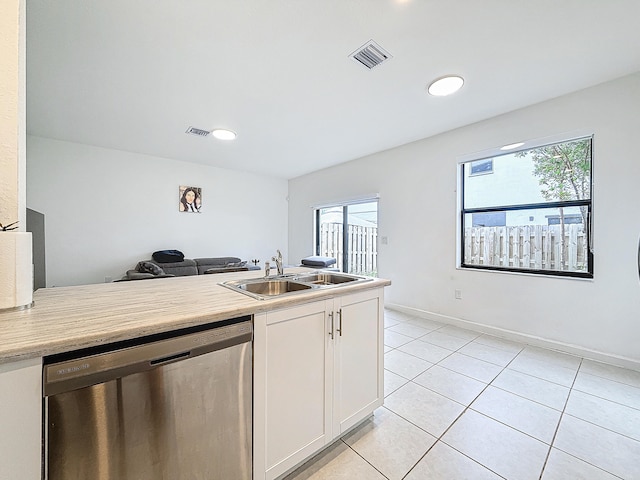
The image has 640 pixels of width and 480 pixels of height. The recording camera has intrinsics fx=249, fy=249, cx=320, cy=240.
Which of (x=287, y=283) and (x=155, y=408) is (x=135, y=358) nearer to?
(x=155, y=408)

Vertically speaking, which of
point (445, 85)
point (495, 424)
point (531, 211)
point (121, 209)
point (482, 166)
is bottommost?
point (495, 424)

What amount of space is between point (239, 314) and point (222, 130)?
124 inches

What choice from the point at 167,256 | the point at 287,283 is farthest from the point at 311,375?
the point at 167,256

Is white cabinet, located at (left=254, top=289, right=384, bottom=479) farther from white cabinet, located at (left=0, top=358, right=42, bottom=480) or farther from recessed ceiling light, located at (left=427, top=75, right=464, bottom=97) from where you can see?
recessed ceiling light, located at (left=427, top=75, right=464, bottom=97)

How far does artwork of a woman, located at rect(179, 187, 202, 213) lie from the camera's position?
193 inches

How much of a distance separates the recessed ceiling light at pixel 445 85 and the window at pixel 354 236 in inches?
88.5

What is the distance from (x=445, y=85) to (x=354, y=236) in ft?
10.3

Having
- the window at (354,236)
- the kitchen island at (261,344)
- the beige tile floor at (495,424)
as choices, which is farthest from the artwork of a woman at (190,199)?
the beige tile floor at (495,424)

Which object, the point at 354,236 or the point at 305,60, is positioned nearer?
the point at 305,60

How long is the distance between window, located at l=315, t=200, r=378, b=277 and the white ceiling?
5.96ft

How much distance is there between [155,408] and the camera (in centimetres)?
87

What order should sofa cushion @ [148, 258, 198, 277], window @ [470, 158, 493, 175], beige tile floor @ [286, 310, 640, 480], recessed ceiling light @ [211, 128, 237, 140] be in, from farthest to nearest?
sofa cushion @ [148, 258, 198, 277] < recessed ceiling light @ [211, 128, 237, 140] < window @ [470, 158, 493, 175] < beige tile floor @ [286, 310, 640, 480]

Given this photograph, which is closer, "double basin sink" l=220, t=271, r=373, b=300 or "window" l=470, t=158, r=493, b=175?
"double basin sink" l=220, t=271, r=373, b=300

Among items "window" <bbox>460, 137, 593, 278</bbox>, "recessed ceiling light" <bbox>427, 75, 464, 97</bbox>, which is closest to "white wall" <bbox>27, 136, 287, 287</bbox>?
"recessed ceiling light" <bbox>427, 75, 464, 97</bbox>
